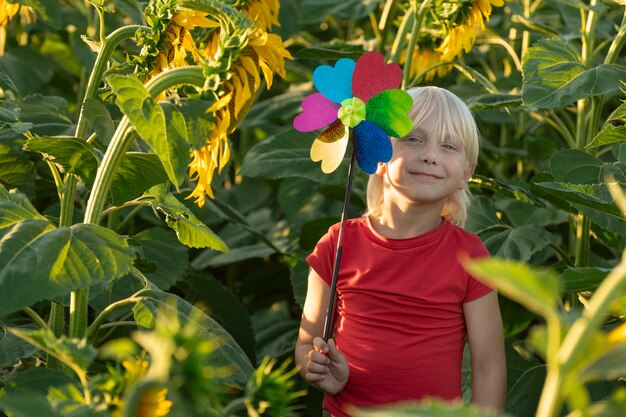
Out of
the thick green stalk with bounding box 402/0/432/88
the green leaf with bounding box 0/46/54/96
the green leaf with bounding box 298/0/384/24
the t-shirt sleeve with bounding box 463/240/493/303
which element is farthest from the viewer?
the green leaf with bounding box 0/46/54/96

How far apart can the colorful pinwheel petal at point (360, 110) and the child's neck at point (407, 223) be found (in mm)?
138

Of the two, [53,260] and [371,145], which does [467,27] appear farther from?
[53,260]

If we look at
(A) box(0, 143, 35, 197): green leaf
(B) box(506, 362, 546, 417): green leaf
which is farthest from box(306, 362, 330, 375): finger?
(A) box(0, 143, 35, 197): green leaf

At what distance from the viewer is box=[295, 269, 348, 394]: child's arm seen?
5.32ft

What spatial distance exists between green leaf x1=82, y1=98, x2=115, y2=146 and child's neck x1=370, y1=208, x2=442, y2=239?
48 centimetres

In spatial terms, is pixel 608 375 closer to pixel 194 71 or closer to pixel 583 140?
pixel 194 71

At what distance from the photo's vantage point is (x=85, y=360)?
1.05m

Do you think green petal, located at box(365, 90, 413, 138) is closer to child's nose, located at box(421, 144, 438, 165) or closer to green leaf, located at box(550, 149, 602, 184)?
child's nose, located at box(421, 144, 438, 165)

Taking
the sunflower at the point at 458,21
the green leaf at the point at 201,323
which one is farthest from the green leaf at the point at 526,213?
the green leaf at the point at 201,323

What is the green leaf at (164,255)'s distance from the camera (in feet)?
7.86

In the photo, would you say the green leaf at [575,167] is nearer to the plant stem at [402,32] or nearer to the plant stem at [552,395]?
the plant stem at [402,32]

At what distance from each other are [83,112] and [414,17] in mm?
1044

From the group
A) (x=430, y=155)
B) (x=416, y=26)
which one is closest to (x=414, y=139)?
(x=430, y=155)

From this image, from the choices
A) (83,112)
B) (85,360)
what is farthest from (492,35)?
(85,360)
